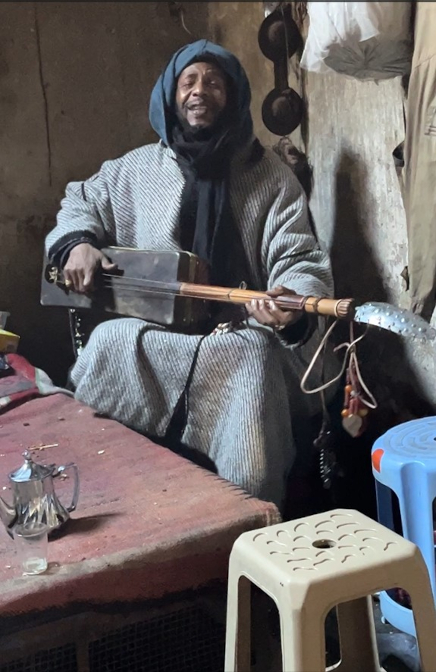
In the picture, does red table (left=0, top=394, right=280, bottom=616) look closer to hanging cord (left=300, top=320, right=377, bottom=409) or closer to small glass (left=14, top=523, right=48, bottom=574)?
small glass (left=14, top=523, right=48, bottom=574)

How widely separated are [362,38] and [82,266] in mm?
778

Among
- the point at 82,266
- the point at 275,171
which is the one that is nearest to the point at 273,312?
the point at 275,171

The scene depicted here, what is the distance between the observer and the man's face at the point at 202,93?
1.60 m

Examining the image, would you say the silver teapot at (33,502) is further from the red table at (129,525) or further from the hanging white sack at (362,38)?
the hanging white sack at (362,38)

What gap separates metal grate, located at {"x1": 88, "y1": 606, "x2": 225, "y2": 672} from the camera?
1.36 metres

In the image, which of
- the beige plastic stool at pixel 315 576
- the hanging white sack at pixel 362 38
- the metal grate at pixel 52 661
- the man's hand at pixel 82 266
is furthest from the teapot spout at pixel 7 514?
the hanging white sack at pixel 362 38

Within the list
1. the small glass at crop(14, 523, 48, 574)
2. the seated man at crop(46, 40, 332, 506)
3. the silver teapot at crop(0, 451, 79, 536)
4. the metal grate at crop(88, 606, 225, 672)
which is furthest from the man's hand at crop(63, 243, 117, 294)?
the metal grate at crop(88, 606, 225, 672)

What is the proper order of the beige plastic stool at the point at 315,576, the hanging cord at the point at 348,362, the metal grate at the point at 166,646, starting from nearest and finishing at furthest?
the beige plastic stool at the point at 315,576
the metal grate at the point at 166,646
the hanging cord at the point at 348,362

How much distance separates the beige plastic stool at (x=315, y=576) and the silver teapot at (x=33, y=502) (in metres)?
0.34

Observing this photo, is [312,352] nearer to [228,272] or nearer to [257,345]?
[257,345]

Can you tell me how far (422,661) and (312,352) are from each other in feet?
2.00

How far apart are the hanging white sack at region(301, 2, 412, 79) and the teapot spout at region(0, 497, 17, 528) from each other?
985mm

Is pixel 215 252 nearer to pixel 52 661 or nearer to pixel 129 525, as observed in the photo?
pixel 129 525

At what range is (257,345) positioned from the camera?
1594 mm
